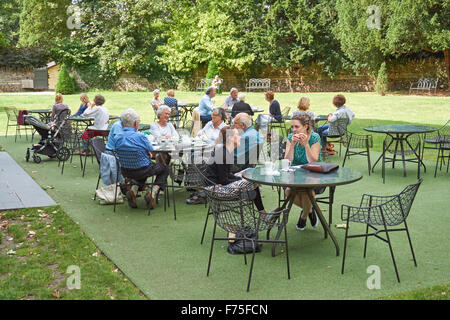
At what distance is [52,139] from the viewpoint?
1060 cm

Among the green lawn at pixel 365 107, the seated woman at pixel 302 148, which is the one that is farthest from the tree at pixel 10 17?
the seated woman at pixel 302 148

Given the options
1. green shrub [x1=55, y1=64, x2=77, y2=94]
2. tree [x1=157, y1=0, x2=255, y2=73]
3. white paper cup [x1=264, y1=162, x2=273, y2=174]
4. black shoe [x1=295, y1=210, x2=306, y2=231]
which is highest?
tree [x1=157, y1=0, x2=255, y2=73]

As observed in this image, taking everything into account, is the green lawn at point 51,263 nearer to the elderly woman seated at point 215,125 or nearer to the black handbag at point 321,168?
the black handbag at point 321,168

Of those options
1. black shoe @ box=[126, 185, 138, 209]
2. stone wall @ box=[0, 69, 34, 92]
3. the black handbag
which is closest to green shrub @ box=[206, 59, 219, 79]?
stone wall @ box=[0, 69, 34, 92]

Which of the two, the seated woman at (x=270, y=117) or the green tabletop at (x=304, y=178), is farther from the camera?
the seated woman at (x=270, y=117)

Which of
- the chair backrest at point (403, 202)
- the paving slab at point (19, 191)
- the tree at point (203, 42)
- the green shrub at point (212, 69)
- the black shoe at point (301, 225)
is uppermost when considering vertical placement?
the tree at point (203, 42)

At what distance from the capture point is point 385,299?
3896mm

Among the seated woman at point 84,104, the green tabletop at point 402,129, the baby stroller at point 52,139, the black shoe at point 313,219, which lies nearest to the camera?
the black shoe at point 313,219

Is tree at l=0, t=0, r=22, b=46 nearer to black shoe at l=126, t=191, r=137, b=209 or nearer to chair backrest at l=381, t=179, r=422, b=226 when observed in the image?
black shoe at l=126, t=191, r=137, b=209

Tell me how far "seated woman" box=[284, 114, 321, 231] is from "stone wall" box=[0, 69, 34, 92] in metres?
33.1

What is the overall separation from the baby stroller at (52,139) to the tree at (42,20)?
122ft

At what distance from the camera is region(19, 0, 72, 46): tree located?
44831mm

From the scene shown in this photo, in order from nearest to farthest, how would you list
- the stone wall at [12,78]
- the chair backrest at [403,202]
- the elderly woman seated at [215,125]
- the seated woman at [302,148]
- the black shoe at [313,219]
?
1. the chair backrest at [403,202]
2. the seated woman at [302,148]
3. the black shoe at [313,219]
4. the elderly woman seated at [215,125]
5. the stone wall at [12,78]

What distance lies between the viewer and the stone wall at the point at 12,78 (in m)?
34.3
